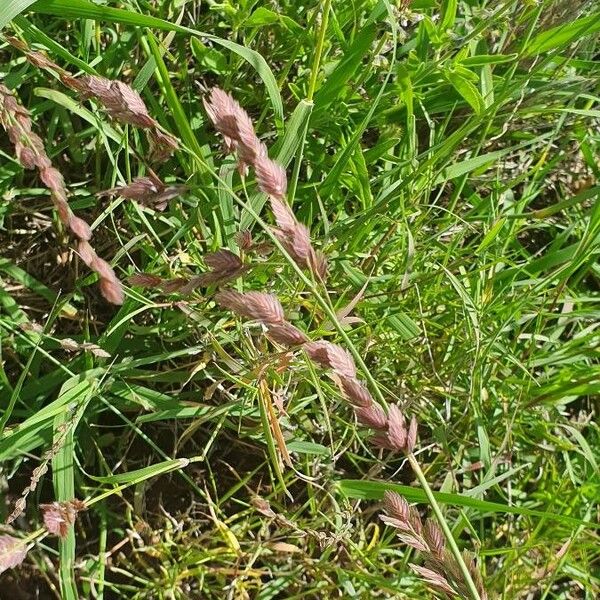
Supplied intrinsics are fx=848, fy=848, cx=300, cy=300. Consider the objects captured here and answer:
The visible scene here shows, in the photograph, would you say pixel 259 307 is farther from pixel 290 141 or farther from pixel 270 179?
pixel 290 141

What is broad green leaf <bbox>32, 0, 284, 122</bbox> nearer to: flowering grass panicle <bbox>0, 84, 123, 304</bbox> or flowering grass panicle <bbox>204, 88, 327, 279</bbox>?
flowering grass panicle <bbox>0, 84, 123, 304</bbox>

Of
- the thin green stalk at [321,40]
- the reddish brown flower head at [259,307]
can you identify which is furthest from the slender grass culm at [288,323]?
the thin green stalk at [321,40]

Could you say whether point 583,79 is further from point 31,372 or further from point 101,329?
point 31,372

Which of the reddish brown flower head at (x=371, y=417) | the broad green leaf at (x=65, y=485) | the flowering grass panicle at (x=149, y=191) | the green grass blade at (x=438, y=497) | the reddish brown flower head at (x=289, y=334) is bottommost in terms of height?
the green grass blade at (x=438, y=497)

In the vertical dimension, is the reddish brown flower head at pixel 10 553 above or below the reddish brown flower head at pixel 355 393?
below

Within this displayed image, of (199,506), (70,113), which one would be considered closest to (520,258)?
(199,506)

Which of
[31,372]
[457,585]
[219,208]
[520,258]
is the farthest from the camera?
[520,258]

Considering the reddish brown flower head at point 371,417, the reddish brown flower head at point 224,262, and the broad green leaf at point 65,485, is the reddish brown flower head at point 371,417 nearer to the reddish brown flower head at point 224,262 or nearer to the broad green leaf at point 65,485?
the reddish brown flower head at point 224,262

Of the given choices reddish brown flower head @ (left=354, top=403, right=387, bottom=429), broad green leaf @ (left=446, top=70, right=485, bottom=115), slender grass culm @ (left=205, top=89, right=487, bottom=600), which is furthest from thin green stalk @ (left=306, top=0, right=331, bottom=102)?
reddish brown flower head @ (left=354, top=403, right=387, bottom=429)
